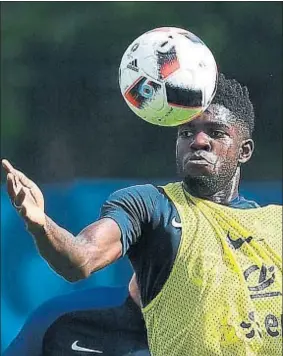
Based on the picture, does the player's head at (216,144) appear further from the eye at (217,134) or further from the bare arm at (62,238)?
the bare arm at (62,238)

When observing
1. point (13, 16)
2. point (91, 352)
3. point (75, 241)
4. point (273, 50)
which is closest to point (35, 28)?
point (13, 16)

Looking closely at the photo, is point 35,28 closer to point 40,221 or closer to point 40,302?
point 40,302

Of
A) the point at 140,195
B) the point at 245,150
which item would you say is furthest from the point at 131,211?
the point at 245,150

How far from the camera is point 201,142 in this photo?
2.81m

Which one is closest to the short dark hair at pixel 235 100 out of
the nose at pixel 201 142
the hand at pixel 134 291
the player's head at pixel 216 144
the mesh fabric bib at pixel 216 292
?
the player's head at pixel 216 144

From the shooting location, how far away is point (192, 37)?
9.59 ft

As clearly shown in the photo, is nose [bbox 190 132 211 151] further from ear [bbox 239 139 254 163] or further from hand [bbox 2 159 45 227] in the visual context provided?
hand [bbox 2 159 45 227]

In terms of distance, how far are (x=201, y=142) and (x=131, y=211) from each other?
1.05 ft

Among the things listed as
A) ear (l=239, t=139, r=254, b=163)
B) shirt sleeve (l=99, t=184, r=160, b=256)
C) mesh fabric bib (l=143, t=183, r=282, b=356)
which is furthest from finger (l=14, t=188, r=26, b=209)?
ear (l=239, t=139, r=254, b=163)

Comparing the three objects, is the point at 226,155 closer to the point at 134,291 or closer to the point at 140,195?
the point at 140,195

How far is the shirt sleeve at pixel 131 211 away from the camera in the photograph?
2.54 m

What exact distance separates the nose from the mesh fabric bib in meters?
0.12

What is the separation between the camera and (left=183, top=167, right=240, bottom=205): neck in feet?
9.34

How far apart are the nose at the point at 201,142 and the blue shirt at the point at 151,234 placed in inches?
5.9
